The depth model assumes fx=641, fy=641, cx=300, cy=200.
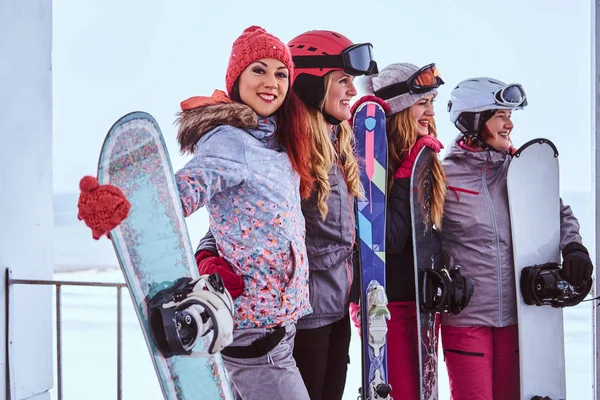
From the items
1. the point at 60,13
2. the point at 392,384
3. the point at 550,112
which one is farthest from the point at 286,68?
the point at 60,13

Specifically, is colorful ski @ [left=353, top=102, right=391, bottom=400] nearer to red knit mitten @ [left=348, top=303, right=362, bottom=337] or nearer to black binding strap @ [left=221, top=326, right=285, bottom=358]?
red knit mitten @ [left=348, top=303, right=362, bottom=337]

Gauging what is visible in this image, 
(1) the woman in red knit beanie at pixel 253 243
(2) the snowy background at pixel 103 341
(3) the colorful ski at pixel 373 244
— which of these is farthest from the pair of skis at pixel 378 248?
(2) the snowy background at pixel 103 341

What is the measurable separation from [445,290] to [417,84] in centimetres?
77

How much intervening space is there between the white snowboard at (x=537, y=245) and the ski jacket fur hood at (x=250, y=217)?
1085 mm

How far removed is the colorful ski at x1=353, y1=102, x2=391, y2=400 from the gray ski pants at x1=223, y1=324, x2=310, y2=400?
664 mm

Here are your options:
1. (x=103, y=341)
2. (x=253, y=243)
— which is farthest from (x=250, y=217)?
(x=103, y=341)

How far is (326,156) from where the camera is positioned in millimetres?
1971

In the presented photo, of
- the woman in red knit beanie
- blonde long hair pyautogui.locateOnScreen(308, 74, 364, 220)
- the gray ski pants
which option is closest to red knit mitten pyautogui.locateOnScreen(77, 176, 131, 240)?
the woman in red knit beanie

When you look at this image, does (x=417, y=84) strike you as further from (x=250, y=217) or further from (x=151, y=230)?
(x=151, y=230)

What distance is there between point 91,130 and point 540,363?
5.07 meters

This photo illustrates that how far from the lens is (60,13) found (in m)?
5.96

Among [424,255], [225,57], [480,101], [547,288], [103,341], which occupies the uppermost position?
[225,57]

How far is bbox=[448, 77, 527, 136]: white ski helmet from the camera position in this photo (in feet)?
7.84

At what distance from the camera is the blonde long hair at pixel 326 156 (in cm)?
195
